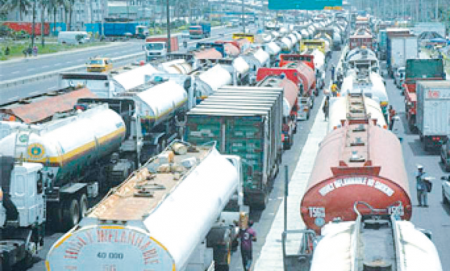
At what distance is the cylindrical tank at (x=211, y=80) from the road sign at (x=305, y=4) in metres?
44.3

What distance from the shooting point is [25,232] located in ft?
68.2

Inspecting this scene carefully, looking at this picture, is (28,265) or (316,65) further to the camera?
(316,65)

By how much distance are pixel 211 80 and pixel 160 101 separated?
8.37 meters

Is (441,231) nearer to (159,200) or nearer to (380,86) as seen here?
(159,200)

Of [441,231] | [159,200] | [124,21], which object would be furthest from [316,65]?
[124,21]

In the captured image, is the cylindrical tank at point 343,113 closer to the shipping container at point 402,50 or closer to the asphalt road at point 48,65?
the asphalt road at point 48,65

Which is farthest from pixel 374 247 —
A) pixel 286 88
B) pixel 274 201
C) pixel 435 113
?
pixel 286 88

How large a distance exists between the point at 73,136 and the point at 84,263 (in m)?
10.1

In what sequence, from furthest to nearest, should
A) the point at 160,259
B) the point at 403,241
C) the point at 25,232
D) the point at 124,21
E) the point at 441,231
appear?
the point at 124,21 → the point at 441,231 → the point at 25,232 → the point at 160,259 → the point at 403,241


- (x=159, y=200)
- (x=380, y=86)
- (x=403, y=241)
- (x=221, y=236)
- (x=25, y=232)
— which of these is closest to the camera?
(x=403, y=241)

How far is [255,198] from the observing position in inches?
1017

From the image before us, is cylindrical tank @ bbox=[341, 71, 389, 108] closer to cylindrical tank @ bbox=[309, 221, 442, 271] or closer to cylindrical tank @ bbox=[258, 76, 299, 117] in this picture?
cylindrical tank @ bbox=[258, 76, 299, 117]

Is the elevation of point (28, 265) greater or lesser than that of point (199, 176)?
lesser

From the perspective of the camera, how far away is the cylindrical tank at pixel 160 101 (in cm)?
3103
